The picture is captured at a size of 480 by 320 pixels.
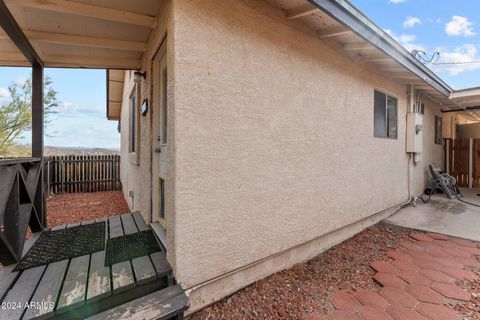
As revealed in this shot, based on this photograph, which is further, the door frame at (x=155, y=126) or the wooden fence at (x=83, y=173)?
the wooden fence at (x=83, y=173)

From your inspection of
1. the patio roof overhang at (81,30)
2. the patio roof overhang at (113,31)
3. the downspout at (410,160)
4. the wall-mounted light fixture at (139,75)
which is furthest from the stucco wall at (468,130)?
the patio roof overhang at (81,30)

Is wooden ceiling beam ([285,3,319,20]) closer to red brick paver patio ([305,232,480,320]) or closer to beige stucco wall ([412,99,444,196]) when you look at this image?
red brick paver patio ([305,232,480,320])

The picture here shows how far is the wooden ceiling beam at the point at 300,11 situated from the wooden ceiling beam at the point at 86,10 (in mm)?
1749

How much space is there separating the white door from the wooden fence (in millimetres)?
7335

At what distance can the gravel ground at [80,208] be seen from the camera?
5371mm

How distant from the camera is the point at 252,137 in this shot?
265 cm

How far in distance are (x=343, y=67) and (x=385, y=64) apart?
1.42m

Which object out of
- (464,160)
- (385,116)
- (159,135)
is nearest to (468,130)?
(464,160)

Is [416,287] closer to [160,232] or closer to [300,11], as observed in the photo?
[160,232]

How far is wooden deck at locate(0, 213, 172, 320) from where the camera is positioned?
1.71 meters

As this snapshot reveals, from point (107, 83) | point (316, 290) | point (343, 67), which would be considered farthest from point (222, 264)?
point (107, 83)

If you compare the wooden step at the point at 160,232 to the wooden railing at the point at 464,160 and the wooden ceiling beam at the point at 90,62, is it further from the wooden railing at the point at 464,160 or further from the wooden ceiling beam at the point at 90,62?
the wooden railing at the point at 464,160

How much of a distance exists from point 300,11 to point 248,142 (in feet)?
5.88

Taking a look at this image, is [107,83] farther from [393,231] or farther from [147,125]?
[393,231]
